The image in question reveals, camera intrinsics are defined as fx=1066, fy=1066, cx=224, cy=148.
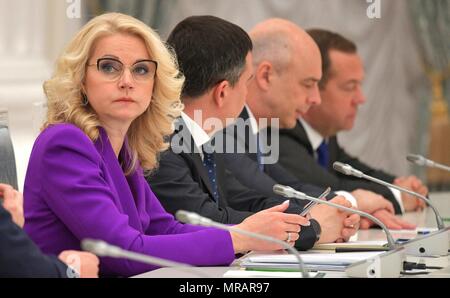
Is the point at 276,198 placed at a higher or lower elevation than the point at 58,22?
lower

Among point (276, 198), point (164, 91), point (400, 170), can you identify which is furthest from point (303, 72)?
point (400, 170)

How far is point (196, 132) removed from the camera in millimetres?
4082

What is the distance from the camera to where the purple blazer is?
10.3 feet

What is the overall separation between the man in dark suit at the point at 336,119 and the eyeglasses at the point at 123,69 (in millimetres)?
2516

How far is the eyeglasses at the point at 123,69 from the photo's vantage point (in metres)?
3.43

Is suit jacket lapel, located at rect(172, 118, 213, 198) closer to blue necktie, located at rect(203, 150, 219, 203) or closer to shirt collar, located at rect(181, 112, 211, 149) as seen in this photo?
shirt collar, located at rect(181, 112, 211, 149)

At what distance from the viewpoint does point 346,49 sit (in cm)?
659

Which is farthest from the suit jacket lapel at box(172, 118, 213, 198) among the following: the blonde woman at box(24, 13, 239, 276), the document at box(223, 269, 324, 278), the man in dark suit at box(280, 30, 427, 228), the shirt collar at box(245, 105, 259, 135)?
the man in dark suit at box(280, 30, 427, 228)

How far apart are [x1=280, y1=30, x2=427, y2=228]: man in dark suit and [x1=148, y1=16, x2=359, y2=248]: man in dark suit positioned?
1.72 metres

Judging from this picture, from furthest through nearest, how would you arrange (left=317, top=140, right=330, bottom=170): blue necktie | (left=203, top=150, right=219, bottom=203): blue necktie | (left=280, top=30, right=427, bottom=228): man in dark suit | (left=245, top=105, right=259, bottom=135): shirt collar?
(left=317, top=140, right=330, bottom=170): blue necktie < (left=280, top=30, right=427, bottom=228): man in dark suit < (left=245, top=105, right=259, bottom=135): shirt collar < (left=203, top=150, right=219, bottom=203): blue necktie

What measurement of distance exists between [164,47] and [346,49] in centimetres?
315
